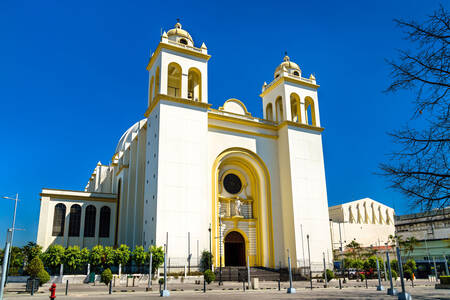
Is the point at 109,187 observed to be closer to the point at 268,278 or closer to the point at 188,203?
the point at 188,203

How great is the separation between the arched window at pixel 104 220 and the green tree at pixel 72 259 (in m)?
12.4

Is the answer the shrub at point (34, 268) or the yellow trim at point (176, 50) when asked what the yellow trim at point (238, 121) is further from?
the shrub at point (34, 268)

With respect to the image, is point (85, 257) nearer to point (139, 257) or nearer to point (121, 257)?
point (121, 257)

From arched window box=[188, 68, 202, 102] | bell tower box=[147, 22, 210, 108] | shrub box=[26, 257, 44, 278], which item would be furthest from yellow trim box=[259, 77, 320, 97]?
shrub box=[26, 257, 44, 278]

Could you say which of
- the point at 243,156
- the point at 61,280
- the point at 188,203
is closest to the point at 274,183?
the point at 243,156

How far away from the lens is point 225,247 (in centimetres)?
3494

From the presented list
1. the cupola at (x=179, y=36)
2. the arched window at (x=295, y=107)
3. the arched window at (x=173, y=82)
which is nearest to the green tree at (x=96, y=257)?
the arched window at (x=173, y=82)

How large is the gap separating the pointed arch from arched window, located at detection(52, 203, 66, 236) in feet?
87.3

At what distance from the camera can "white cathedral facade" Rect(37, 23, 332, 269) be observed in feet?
100

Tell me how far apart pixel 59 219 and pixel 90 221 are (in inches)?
123

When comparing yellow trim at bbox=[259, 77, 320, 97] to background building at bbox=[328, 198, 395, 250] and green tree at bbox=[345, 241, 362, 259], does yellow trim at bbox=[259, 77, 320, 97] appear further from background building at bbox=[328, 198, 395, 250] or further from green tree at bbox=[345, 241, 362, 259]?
background building at bbox=[328, 198, 395, 250]

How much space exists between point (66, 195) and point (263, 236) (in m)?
21.0

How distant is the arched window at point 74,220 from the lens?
1512 inches

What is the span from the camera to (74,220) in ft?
128
